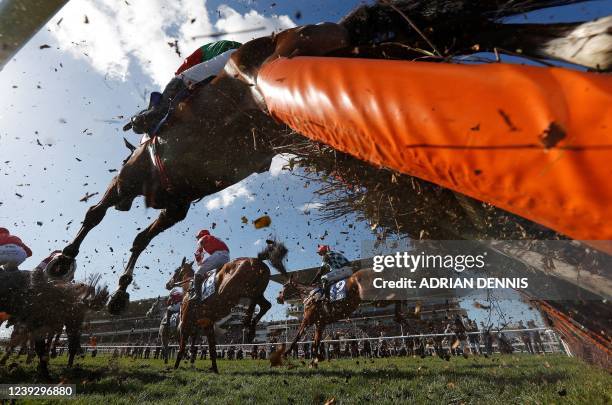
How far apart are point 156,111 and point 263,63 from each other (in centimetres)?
240

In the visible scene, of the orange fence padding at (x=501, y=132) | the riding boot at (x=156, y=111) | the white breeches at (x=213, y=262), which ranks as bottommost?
the orange fence padding at (x=501, y=132)

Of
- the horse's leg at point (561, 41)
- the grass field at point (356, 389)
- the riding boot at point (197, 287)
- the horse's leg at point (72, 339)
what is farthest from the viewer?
the horse's leg at point (72, 339)

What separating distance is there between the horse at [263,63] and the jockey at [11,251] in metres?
4.26

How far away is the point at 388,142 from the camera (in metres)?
1.05

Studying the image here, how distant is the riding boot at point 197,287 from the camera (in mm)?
9555

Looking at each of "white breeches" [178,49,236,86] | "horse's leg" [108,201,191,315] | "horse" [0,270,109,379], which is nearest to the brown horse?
"horse's leg" [108,201,191,315]

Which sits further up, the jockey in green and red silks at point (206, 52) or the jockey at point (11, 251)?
the jockey in green and red silks at point (206, 52)

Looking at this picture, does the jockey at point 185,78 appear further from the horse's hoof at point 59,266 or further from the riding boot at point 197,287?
the riding boot at point 197,287

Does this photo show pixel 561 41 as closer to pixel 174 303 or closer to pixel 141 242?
pixel 141 242

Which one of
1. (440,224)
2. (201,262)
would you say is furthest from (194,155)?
(201,262)

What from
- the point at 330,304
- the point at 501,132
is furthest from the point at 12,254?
the point at 501,132

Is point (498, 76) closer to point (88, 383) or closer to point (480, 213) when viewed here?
point (480, 213)

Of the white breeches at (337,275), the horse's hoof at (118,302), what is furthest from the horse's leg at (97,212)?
the white breeches at (337,275)

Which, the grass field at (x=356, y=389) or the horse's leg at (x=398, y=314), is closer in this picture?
the grass field at (x=356, y=389)
